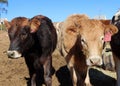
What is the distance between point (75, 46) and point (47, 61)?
99 cm

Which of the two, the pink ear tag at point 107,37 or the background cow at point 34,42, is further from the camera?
the background cow at point 34,42

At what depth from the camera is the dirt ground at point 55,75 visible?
9.62 m

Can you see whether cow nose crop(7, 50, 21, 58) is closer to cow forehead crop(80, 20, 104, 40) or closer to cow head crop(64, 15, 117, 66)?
cow head crop(64, 15, 117, 66)

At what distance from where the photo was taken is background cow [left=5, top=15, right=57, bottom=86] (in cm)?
770

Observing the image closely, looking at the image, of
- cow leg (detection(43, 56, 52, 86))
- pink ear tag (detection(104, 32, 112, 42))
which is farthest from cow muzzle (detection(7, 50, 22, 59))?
pink ear tag (detection(104, 32, 112, 42))

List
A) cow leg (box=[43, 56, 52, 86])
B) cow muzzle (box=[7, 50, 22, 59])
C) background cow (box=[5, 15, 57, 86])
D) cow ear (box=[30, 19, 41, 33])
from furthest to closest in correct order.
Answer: cow leg (box=[43, 56, 52, 86]) → cow ear (box=[30, 19, 41, 33]) → background cow (box=[5, 15, 57, 86]) → cow muzzle (box=[7, 50, 22, 59])

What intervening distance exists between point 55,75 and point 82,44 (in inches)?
134

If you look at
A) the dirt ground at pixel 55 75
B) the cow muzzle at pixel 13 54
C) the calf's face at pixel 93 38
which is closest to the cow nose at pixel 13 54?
the cow muzzle at pixel 13 54

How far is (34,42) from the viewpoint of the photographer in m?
8.27

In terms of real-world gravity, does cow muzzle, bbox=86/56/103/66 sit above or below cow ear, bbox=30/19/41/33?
below

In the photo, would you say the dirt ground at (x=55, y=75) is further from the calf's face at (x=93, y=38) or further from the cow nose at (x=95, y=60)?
the cow nose at (x=95, y=60)

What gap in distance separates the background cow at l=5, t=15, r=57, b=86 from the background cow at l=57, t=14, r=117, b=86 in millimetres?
526

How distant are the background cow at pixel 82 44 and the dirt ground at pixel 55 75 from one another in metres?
1.46

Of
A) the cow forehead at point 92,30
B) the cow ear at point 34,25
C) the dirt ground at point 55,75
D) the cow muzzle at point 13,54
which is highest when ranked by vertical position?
the cow forehead at point 92,30
